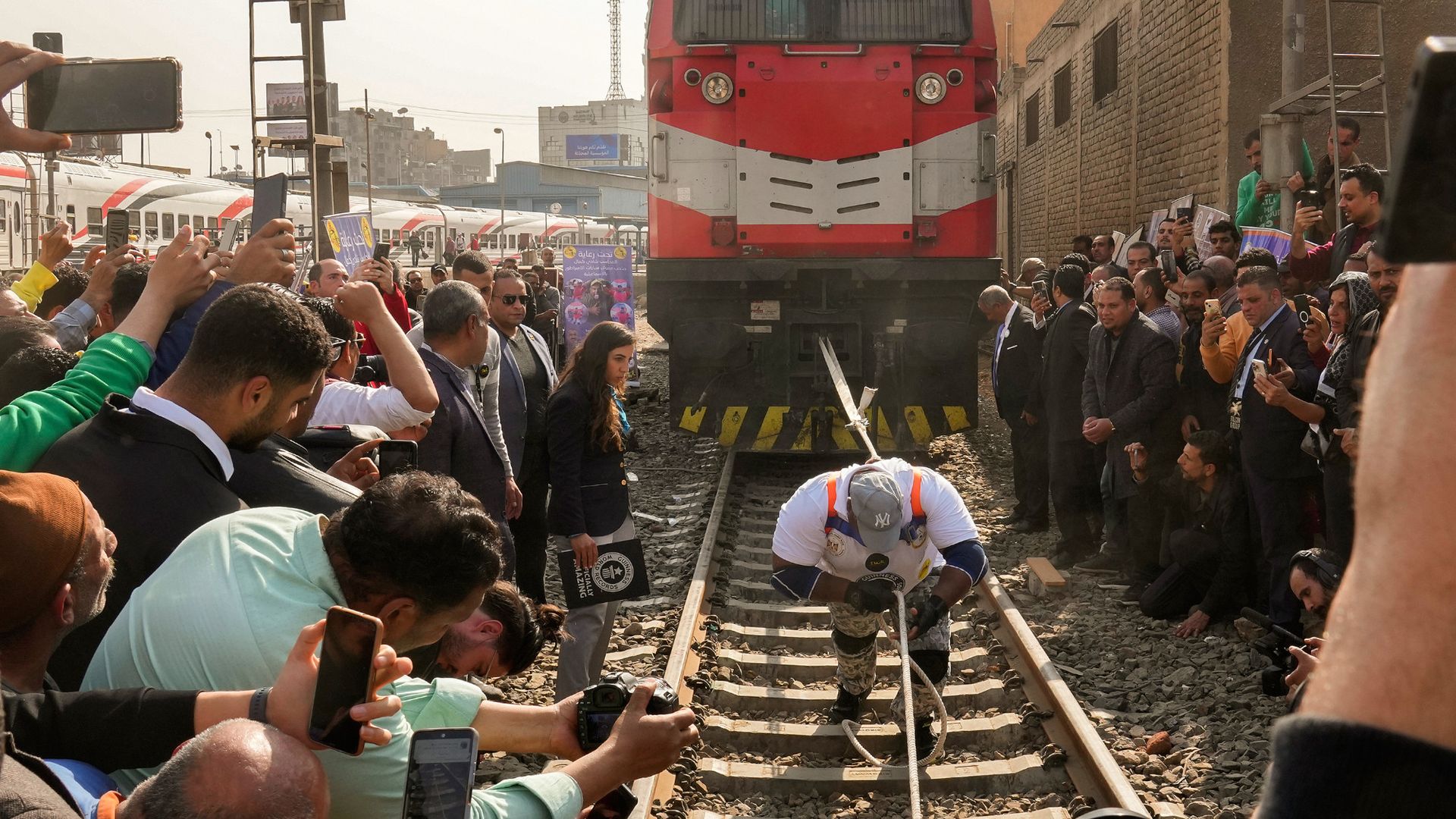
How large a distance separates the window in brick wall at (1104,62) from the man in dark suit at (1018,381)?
29.7 feet

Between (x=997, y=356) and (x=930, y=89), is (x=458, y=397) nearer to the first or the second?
(x=997, y=356)

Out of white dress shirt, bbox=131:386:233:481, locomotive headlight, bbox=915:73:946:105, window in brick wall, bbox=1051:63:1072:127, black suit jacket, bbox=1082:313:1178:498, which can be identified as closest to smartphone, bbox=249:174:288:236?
white dress shirt, bbox=131:386:233:481

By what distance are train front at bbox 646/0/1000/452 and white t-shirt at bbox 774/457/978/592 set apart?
481cm

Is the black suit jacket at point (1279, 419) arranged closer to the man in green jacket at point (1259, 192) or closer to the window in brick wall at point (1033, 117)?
the man in green jacket at point (1259, 192)

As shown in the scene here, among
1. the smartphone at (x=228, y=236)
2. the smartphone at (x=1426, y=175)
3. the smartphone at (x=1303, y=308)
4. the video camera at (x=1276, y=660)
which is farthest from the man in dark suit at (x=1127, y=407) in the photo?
the smartphone at (x=1426, y=175)

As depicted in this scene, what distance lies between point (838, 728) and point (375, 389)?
231cm

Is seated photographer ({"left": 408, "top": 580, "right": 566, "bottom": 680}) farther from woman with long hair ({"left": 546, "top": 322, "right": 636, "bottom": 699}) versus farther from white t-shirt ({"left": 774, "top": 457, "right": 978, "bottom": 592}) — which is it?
woman with long hair ({"left": 546, "top": 322, "right": 636, "bottom": 699})

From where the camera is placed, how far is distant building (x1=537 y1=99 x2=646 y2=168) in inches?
4929

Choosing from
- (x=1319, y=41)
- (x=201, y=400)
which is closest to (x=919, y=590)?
(x=201, y=400)

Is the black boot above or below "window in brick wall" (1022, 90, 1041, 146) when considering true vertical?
below

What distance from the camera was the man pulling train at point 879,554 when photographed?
4660 mm

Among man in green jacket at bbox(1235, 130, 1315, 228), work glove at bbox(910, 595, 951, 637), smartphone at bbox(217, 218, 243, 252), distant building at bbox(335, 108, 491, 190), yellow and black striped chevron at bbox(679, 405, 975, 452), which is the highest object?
distant building at bbox(335, 108, 491, 190)

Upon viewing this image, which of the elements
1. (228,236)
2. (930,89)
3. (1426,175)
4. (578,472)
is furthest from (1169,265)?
(1426,175)

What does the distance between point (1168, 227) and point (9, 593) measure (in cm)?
1024
